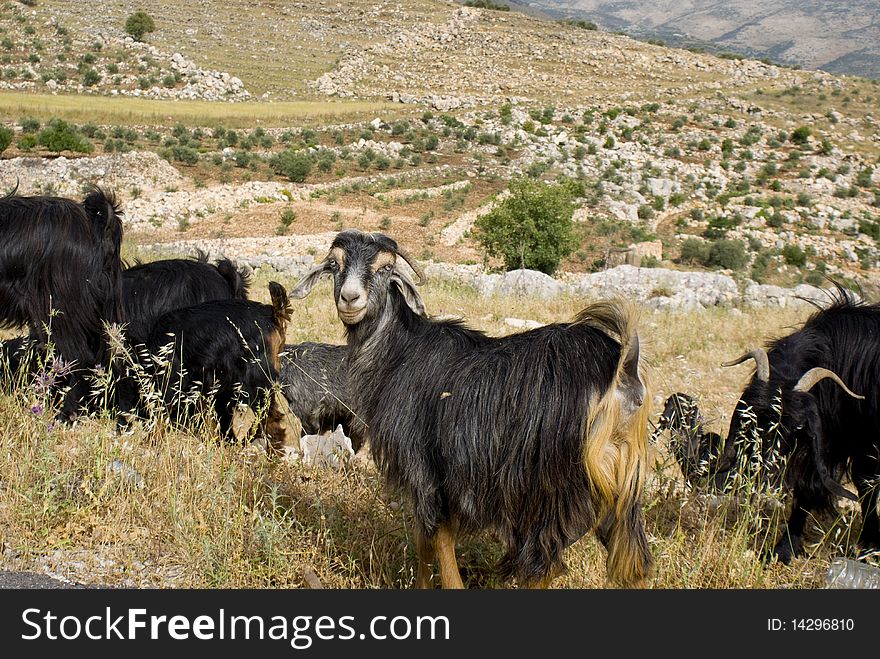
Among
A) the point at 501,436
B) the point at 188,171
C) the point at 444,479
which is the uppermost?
the point at 501,436

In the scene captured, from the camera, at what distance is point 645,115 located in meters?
51.7

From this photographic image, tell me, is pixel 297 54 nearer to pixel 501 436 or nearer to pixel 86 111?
pixel 86 111

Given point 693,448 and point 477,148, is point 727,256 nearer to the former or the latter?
point 477,148

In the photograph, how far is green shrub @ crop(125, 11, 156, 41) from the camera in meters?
66.1

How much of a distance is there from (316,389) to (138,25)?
70342 mm

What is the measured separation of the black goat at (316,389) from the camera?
6.44 metres

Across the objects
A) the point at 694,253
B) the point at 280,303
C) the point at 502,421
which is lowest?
the point at 694,253

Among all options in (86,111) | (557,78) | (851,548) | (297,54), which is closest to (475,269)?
(851,548)

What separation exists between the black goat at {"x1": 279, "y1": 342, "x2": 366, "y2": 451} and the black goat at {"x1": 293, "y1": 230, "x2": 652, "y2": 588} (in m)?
2.52

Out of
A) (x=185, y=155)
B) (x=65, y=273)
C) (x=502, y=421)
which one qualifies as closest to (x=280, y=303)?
(x=65, y=273)

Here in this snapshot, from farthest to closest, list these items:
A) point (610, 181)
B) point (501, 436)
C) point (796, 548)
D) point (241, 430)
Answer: point (610, 181), point (241, 430), point (796, 548), point (501, 436)

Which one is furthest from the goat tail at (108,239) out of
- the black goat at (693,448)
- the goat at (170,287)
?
the black goat at (693,448)

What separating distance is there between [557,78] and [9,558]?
70.0 meters

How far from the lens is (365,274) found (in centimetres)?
382
